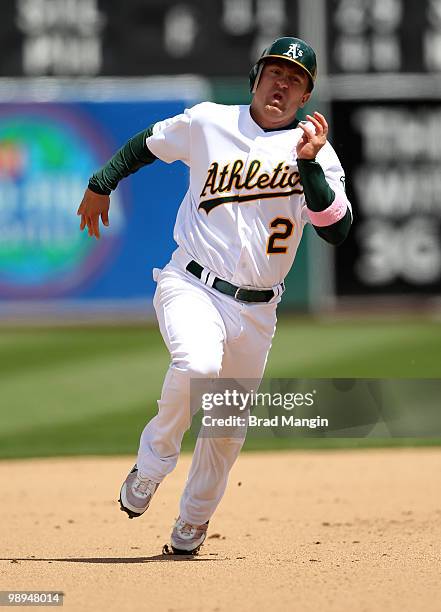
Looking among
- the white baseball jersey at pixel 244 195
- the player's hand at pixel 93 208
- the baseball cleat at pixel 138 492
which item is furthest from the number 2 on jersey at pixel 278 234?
the baseball cleat at pixel 138 492

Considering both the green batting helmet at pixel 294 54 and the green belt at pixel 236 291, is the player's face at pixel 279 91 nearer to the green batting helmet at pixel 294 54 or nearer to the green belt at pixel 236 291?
the green batting helmet at pixel 294 54

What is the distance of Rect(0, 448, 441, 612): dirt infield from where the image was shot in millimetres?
4633

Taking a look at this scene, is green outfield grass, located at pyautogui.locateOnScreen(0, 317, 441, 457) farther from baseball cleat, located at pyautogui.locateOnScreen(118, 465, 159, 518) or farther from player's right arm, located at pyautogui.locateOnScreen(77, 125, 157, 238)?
baseball cleat, located at pyautogui.locateOnScreen(118, 465, 159, 518)

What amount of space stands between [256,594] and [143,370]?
26.0ft

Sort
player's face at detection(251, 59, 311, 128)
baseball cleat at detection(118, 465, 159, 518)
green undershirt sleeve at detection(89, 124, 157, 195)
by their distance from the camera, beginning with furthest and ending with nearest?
1. green undershirt sleeve at detection(89, 124, 157, 195)
2. player's face at detection(251, 59, 311, 128)
3. baseball cleat at detection(118, 465, 159, 518)

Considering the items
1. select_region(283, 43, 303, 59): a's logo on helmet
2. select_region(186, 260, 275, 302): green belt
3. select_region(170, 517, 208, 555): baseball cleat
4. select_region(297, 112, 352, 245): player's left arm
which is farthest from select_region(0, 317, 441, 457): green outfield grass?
select_region(283, 43, 303, 59): a's logo on helmet

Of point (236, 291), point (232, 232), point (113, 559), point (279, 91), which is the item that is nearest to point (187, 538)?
point (113, 559)

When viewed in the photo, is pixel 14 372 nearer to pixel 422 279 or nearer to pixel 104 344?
pixel 104 344

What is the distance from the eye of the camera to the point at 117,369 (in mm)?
12562

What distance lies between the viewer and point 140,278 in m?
16.5

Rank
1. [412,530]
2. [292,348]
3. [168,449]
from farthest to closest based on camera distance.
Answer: [292,348], [412,530], [168,449]

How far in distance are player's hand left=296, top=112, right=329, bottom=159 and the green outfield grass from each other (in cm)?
434

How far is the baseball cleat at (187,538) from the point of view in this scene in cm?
573

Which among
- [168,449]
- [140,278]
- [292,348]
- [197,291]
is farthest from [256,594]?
[140,278]
